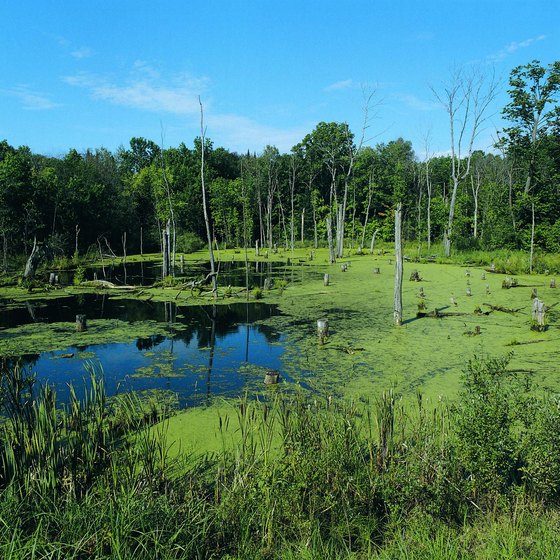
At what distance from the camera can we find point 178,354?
9.61 meters

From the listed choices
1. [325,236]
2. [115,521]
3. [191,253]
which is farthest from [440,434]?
[325,236]

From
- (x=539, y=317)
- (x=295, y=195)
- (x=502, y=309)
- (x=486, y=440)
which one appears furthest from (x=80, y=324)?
(x=295, y=195)

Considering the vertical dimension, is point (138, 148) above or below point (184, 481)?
above

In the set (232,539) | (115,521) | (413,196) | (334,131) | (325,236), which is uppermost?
(334,131)

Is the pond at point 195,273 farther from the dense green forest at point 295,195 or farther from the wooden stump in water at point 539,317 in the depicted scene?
the wooden stump in water at point 539,317

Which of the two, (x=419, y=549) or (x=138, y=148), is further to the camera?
(x=138, y=148)

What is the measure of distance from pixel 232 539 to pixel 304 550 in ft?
2.17

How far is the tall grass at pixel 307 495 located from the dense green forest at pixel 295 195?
13387 millimetres

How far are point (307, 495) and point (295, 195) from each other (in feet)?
136

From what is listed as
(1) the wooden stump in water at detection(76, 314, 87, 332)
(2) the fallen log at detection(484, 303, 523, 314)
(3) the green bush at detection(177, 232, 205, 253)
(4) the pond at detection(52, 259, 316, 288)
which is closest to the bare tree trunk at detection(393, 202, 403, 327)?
(2) the fallen log at detection(484, 303, 523, 314)

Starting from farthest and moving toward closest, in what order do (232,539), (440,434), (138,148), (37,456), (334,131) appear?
(138,148)
(334,131)
(440,434)
(37,456)
(232,539)

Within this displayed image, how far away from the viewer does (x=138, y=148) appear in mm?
51844

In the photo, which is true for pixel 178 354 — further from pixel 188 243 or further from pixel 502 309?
pixel 188 243

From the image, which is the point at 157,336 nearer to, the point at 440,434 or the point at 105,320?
the point at 105,320
